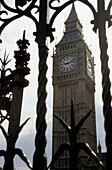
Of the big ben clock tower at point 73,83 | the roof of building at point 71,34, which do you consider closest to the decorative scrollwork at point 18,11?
the big ben clock tower at point 73,83

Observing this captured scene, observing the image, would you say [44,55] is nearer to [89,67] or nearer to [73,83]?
[73,83]

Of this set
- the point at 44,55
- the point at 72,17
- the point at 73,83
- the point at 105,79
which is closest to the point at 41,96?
the point at 44,55

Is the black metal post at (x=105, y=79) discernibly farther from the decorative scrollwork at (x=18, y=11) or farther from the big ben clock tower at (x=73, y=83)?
the big ben clock tower at (x=73, y=83)

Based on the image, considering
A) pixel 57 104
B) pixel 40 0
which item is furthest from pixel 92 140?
pixel 40 0

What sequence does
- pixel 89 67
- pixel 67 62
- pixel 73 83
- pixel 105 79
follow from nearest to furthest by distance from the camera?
pixel 105 79 → pixel 73 83 → pixel 67 62 → pixel 89 67

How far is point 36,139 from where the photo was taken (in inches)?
66.4

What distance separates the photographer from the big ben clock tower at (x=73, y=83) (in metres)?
33.8

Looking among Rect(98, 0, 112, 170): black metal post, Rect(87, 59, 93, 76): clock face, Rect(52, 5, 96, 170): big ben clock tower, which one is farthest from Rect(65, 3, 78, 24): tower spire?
Rect(98, 0, 112, 170): black metal post

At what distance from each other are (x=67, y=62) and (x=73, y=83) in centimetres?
319

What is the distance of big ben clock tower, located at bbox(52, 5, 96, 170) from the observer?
33844 millimetres

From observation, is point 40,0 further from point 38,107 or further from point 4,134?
point 4,134

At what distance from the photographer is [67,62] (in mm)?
36000

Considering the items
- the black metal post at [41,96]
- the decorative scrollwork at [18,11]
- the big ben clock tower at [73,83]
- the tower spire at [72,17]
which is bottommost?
the black metal post at [41,96]

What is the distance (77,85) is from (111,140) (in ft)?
110
